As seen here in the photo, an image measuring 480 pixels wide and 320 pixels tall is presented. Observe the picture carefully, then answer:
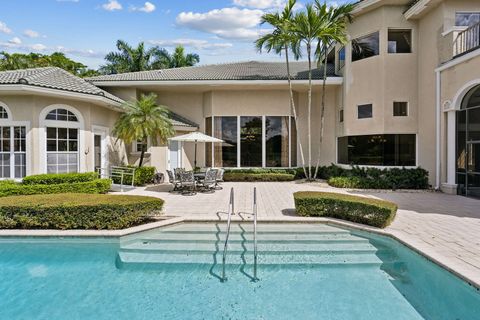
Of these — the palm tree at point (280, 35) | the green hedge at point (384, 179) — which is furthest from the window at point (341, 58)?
the green hedge at point (384, 179)

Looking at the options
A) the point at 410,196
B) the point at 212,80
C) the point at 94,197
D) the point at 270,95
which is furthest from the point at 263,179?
the point at 94,197

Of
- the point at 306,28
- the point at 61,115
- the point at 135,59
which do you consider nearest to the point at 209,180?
the point at 61,115

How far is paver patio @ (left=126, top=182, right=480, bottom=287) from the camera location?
6363mm

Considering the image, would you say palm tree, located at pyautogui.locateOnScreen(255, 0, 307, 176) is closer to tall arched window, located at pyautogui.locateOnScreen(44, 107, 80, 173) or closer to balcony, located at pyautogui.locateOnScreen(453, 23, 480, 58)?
balcony, located at pyautogui.locateOnScreen(453, 23, 480, 58)

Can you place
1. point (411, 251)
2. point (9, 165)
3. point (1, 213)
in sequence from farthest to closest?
1. point (9, 165)
2. point (1, 213)
3. point (411, 251)

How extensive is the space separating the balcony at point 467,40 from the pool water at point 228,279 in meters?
10.5

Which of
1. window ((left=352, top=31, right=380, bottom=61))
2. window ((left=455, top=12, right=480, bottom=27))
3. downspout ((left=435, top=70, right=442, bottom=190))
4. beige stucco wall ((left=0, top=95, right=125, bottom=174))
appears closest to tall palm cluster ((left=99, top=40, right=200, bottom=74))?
beige stucco wall ((left=0, top=95, right=125, bottom=174))

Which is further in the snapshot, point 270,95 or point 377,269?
point 270,95

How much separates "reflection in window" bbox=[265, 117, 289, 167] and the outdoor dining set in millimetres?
5518

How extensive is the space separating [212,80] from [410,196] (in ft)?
40.8

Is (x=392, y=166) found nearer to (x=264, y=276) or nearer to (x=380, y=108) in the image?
(x=380, y=108)

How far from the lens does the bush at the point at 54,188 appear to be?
1171cm

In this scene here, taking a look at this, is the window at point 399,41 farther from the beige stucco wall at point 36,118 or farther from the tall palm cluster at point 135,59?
the tall palm cluster at point 135,59

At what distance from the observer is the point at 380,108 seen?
16734 millimetres
